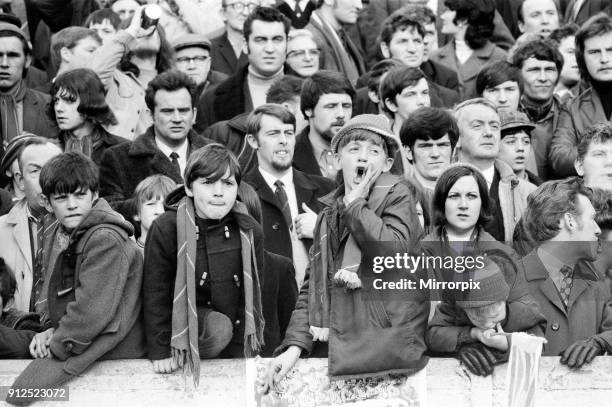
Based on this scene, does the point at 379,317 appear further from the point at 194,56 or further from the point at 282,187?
the point at 194,56

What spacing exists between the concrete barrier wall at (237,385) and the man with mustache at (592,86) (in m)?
3.00

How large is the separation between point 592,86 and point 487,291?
12.0 feet

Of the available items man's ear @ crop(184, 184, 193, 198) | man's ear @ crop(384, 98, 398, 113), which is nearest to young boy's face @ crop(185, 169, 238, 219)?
man's ear @ crop(184, 184, 193, 198)

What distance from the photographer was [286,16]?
13344 millimetres

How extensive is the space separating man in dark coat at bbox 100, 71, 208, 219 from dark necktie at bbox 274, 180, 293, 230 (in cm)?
69

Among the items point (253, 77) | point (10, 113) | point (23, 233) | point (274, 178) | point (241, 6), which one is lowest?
point (23, 233)

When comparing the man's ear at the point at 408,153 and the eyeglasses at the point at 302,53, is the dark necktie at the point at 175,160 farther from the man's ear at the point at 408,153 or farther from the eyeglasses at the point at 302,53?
the eyeglasses at the point at 302,53

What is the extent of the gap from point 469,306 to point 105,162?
3362 millimetres

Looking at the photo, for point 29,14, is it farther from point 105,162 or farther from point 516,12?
point 516,12

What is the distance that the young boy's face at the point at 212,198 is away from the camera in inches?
332

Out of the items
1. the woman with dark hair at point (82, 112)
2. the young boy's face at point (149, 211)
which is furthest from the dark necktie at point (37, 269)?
the woman with dark hair at point (82, 112)

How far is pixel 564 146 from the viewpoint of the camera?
1091 cm

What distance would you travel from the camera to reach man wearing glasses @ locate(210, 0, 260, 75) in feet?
42.9

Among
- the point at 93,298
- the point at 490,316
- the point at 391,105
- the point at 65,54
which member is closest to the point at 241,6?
the point at 65,54
